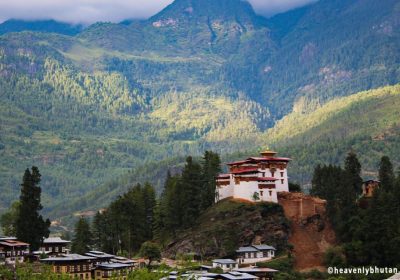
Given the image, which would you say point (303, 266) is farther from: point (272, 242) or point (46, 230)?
point (46, 230)

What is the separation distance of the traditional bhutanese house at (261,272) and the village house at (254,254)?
839 cm

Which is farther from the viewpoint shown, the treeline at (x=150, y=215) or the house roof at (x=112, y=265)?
the treeline at (x=150, y=215)

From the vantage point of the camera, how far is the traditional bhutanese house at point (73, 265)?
126m

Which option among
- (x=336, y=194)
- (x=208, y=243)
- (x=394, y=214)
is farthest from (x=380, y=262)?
(x=208, y=243)

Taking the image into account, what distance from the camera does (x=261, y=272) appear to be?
13150 cm

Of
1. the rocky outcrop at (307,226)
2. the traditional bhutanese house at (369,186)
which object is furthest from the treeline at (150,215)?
the traditional bhutanese house at (369,186)

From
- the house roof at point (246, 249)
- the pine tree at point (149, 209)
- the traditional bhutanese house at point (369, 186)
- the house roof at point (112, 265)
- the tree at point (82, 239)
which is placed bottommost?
the house roof at point (112, 265)

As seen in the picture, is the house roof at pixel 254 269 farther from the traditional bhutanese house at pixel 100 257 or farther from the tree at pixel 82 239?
the tree at pixel 82 239

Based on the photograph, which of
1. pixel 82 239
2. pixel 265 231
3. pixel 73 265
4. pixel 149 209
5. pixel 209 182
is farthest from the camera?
pixel 149 209

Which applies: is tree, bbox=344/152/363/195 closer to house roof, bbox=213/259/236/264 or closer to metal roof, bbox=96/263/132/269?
house roof, bbox=213/259/236/264

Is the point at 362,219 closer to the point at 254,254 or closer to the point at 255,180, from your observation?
the point at 254,254

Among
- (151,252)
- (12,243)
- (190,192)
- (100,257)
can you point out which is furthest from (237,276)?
(12,243)

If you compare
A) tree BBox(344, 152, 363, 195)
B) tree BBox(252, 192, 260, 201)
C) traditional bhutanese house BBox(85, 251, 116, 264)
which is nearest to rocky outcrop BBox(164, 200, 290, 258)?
tree BBox(252, 192, 260, 201)

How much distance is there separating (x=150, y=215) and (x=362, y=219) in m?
41.1
